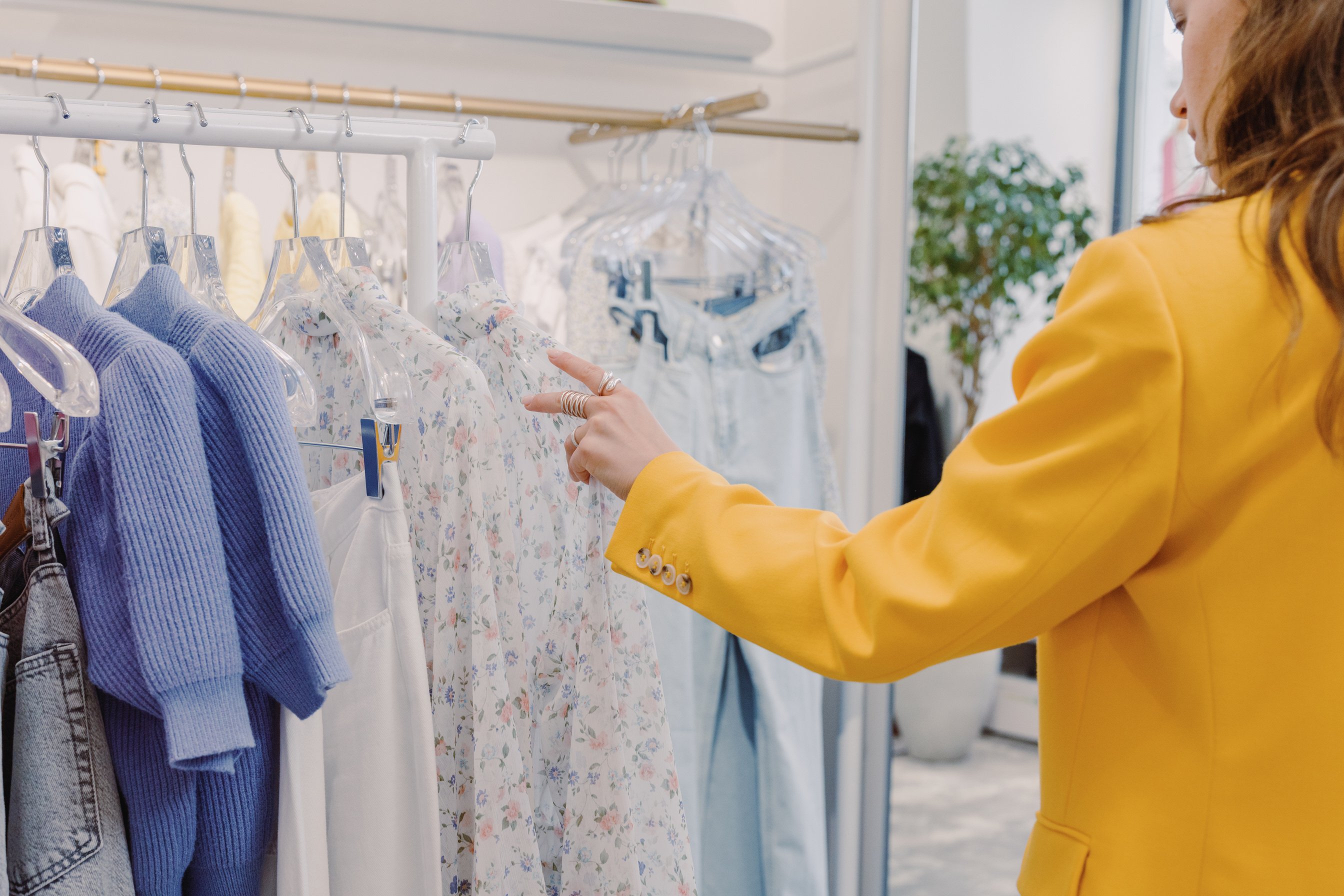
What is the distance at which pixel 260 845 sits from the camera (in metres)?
0.82

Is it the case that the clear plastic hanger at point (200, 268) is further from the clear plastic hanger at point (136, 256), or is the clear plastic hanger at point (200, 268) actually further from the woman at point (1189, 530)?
the woman at point (1189, 530)

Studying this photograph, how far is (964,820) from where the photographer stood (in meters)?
2.09

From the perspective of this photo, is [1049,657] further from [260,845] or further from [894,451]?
[894,451]

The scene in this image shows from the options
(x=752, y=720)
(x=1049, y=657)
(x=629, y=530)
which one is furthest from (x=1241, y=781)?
Result: (x=752, y=720)

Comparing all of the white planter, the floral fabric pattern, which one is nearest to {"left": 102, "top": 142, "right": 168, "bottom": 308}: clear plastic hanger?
the floral fabric pattern

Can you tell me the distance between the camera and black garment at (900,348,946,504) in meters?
1.95

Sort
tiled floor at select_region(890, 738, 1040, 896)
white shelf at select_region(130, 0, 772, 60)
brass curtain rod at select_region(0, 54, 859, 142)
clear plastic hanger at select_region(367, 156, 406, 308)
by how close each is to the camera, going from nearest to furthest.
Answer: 1. brass curtain rod at select_region(0, 54, 859, 142)
2. clear plastic hanger at select_region(367, 156, 406, 308)
3. white shelf at select_region(130, 0, 772, 60)
4. tiled floor at select_region(890, 738, 1040, 896)

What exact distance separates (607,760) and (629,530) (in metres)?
0.22

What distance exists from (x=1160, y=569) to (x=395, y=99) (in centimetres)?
103

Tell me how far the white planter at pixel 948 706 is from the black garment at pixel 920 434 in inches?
13.4

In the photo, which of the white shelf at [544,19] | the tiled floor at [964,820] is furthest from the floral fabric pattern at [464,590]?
the tiled floor at [964,820]

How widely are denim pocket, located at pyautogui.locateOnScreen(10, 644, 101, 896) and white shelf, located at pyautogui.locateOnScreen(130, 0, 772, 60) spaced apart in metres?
1.35

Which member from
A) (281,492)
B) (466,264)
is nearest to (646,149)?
(466,264)

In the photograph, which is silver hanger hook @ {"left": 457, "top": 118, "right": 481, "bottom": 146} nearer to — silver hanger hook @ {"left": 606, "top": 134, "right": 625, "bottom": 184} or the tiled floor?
silver hanger hook @ {"left": 606, "top": 134, "right": 625, "bottom": 184}
